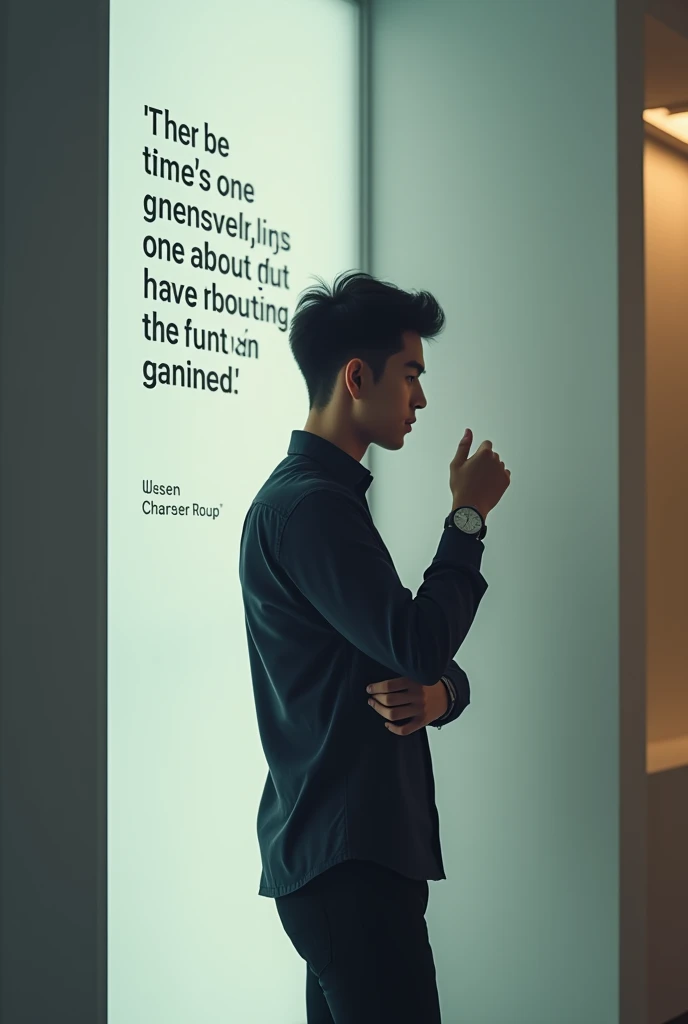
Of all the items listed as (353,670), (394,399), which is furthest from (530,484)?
(353,670)

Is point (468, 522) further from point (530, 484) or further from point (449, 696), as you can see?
point (530, 484)

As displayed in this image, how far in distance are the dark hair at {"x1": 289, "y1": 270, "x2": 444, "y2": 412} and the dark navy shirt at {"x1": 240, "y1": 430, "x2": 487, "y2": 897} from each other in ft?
0.60

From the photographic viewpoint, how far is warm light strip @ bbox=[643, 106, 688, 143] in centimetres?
324

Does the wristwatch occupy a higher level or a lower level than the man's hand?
higher

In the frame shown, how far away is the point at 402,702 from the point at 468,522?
0.97 ft

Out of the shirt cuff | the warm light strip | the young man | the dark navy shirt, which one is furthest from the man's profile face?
the warm light strip
